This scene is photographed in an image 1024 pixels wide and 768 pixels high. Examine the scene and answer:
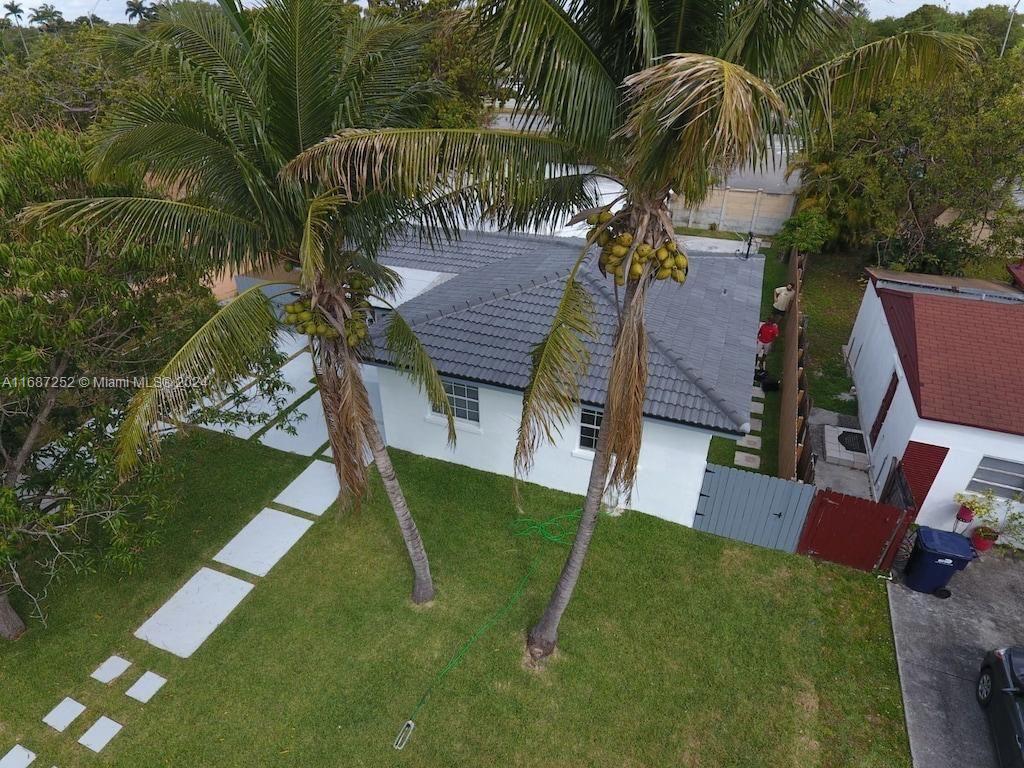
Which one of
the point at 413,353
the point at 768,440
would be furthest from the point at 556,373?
the point at 768,440

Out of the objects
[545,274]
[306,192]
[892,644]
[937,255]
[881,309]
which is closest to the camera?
[306,192]

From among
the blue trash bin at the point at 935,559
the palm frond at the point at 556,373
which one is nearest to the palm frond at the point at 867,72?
the palm frond at the point at 556,373

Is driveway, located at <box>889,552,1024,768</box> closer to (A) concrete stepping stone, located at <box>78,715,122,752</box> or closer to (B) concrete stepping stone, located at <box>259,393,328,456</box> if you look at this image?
(A) concrete stepping stone, located at <box>78,715,122,752</box>

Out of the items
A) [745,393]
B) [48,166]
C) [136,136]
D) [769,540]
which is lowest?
[769,540]

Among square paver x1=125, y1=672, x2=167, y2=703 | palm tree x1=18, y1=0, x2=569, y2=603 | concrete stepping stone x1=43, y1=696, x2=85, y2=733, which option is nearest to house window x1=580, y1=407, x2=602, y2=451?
palm tree x1=18, y1=0, x2=569, y2=603

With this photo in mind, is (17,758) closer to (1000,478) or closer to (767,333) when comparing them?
(1000,478)

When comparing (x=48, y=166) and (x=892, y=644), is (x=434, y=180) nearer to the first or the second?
(x=48, y=166)

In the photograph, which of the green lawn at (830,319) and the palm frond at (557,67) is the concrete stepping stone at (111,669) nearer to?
the palm frond at (557,67)

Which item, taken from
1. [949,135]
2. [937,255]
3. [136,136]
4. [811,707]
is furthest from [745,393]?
[937,255]
